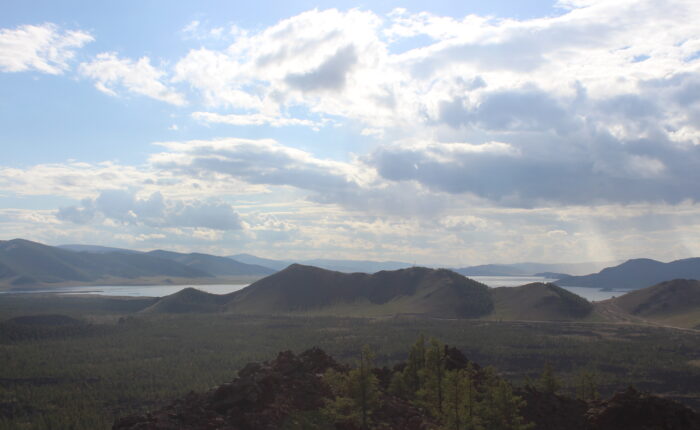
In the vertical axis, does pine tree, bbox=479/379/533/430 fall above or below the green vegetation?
above

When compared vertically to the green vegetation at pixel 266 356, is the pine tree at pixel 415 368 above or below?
above

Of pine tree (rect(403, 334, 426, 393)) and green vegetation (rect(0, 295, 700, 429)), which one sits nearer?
pine tree (rect(403, 334, 426, 393))

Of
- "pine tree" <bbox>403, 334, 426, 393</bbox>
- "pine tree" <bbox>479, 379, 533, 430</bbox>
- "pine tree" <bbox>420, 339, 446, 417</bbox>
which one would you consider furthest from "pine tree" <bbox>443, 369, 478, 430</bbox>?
"pine tree" <bbox>403, 334, 426, 393</bbox>

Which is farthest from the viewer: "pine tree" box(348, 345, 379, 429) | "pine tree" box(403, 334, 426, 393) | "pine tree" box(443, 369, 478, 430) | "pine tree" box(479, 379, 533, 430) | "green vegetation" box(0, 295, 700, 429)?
"green vegetation" box(0, 295, 700, 429)

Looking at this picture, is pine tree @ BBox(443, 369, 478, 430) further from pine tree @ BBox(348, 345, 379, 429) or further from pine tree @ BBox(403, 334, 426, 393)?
pine tree @ BBox(403, 334, 426, 393)

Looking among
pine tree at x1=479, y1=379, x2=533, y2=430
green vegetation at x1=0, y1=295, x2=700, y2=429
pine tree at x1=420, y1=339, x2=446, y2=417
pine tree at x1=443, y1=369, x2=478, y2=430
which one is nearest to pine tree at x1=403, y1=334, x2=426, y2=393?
green vegetation at x1=0, y1=295, x2=700, y2=429

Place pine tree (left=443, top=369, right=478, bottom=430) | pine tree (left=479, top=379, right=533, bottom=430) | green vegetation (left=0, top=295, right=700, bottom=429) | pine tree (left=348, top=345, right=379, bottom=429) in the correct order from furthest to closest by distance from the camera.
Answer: green vegetation (left=0, top=295, right=700, bottom=429) < pine tree (left=348, top=345, right=379, bottom=429) < pine tree (left=479, top=379, right=533, bottom=430) < pine tree (left=443, top=369, right=478, bottom=430)

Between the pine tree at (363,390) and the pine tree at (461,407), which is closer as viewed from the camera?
the pine tree at (461,407)

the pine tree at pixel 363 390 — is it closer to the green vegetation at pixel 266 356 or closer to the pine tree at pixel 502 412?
the green vegetation at pixel 266 356

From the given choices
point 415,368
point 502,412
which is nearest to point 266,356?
point 415,368

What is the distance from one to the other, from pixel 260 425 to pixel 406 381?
2169 centimetres

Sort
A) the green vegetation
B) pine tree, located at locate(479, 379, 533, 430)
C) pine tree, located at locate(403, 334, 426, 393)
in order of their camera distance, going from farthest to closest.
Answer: the green vegetation < pine tree, located at locate(403, 334, 426, 393) < pine tree, located at locate(479, 379, 533, 430)

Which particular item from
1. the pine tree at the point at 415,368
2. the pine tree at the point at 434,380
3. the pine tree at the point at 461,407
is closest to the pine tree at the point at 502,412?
the pine tree at the point at 461,407

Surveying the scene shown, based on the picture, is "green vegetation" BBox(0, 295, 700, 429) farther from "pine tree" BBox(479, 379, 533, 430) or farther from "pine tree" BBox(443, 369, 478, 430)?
"pine tree" BBox(479, 379, 533, 430)
